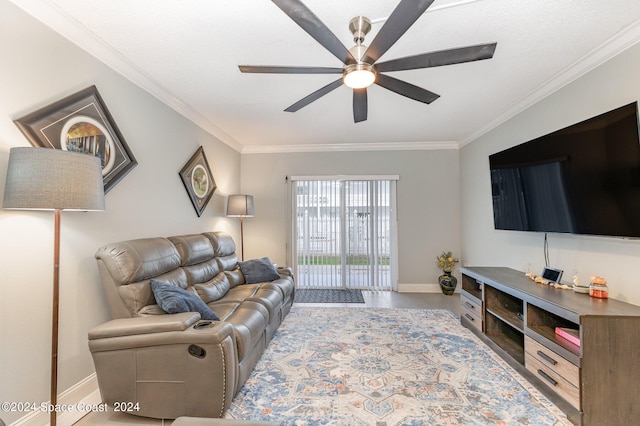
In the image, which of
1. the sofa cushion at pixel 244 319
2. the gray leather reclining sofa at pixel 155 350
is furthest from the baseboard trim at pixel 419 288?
the gray leather reclining sofa at pixel 155 350

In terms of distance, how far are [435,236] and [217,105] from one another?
3.99 metres

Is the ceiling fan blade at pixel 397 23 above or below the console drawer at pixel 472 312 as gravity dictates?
above

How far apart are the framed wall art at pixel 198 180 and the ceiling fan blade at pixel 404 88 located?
2.43 metres

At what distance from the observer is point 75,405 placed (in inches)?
73.5

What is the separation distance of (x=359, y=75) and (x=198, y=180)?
2624 mm

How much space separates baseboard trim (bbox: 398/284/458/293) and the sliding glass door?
0.72 ft

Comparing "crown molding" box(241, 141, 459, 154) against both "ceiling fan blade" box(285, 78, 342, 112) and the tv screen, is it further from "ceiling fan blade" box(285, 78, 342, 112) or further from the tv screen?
"ceiling fan blade" box(285, 78, 342, 112)

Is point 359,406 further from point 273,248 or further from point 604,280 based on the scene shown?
point 273,248

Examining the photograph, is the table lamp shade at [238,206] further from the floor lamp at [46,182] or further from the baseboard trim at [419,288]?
the baseboard trim at [419,288]

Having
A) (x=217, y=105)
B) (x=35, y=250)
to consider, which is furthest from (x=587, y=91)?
(x=35, y=250)

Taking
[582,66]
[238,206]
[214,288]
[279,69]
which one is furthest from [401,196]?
[279,69]

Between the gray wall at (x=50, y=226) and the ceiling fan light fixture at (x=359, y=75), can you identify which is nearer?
the gray wall at (x=50, y=226)

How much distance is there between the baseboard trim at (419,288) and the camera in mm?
4914

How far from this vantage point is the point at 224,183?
4.42 metres
